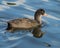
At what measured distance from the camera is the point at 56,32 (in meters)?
14.9

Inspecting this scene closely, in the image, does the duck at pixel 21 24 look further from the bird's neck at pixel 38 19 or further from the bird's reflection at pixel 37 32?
the bird's reflection at pixel 37 32

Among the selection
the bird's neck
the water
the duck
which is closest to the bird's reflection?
the water

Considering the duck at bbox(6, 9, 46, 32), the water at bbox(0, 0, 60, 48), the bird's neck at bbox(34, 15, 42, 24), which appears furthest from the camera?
the bird's neck at bbox(34, 15, 42, 24)

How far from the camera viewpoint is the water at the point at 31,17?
13.0 metres

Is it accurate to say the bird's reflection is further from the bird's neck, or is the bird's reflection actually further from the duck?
the bird's neck

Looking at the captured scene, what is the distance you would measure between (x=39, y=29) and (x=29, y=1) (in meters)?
6.83

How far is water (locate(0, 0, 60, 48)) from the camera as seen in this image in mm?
12988

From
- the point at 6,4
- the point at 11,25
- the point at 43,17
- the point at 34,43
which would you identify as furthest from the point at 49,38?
the point at 6,4

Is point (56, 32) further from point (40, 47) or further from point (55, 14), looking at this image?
point (55, 14)

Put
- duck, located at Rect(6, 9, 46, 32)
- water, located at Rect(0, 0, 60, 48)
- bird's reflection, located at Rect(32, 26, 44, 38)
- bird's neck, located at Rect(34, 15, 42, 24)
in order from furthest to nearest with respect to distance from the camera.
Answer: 1. bird's neck, located at Rect(34, 15, 42, 24)
2. duck, located at Rect(6, 9, 46, 32)
3. bird's reflection, located at Rect(32, 26, 44, 38)
4. water, located at Rect(0, 0, 60, 48)

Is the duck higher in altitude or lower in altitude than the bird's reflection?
higher

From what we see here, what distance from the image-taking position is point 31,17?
17719mm

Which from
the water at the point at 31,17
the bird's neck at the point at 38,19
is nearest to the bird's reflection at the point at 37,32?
the water at the point at 31,17

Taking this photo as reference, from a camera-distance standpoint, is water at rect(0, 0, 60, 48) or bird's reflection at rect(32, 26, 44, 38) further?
bird's reflection at rect(32, 26, 44, 38)
